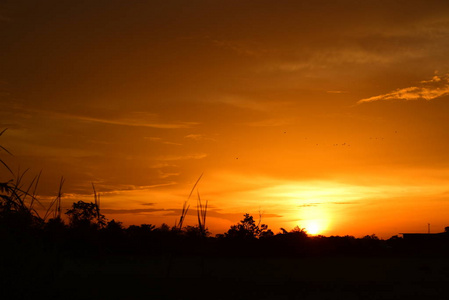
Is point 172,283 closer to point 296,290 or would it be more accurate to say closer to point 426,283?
point 296,290

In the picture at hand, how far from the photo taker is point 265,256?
35.6m

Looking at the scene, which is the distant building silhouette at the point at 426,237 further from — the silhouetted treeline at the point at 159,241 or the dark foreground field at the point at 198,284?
the dark foreground field at the point at 198,284

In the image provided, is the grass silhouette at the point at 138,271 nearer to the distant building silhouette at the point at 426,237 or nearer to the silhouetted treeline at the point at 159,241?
the silhouetted treeline at the point at 159,241

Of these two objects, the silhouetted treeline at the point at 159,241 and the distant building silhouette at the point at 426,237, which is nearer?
the silhouetted treeline at the point at 159,241

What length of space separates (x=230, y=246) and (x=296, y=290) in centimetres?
1810

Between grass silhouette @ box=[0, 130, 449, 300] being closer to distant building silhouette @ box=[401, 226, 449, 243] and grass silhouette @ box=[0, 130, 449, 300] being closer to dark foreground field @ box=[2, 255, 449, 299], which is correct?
dark foreground field @ box=[2, 255, 449, 299]

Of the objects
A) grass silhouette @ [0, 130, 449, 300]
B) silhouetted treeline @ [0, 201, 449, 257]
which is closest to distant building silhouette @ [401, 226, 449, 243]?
silhouetted treeline @ [0, 201, 449, 257]

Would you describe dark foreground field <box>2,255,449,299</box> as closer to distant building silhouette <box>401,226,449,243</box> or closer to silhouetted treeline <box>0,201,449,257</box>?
silhouetted treeline <box>0,201,449,257</box>

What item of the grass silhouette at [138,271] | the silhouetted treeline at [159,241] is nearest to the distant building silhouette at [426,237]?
the silhouetted treeline at [159,241]

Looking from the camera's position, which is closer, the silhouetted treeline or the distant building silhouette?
the silhouetted treeline

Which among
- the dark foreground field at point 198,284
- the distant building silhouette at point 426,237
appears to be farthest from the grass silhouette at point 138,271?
the distant building silhouette at point 426,237

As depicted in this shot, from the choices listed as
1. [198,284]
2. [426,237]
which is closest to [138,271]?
[198,284]

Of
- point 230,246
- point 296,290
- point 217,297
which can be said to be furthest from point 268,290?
point 230,246

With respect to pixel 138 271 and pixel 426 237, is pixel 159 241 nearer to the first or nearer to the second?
pixel 138 271
